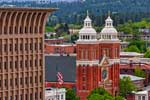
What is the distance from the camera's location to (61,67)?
15162 cm

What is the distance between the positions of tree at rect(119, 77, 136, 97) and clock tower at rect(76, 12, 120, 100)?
30.9 inches

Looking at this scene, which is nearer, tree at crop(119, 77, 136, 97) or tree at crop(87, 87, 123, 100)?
tree at crop(87, 87, 123, 100)

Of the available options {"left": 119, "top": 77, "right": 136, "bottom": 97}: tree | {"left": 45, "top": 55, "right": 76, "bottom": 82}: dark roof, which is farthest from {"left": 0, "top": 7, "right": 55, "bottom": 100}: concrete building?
{"left": 45, "top": 55, "right": 76, "bottom": 82}: dark roof

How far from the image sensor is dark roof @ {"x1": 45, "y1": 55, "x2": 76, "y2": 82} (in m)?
149

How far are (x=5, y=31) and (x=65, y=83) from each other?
6626 centimetres

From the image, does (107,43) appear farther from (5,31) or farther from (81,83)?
(5,31)

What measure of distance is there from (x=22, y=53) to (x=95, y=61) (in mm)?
62449

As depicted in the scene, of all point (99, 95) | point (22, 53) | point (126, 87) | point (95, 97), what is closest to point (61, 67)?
point (126, 87)

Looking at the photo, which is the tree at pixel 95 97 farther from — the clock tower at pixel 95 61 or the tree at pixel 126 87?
the tree at pixel 126 87

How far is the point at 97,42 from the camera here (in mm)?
146000

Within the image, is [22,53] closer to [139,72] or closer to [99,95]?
[99,95]

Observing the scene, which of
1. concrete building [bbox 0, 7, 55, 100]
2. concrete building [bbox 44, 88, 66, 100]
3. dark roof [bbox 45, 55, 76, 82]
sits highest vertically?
concrete building [bbox 0, 7, 55, 100]

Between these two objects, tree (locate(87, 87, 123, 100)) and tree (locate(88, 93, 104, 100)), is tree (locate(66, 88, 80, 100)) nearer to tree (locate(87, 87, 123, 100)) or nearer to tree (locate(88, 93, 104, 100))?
tree (locate(87, 87, 123, 100))

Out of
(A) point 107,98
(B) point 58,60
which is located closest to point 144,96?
(A) point 107,98
